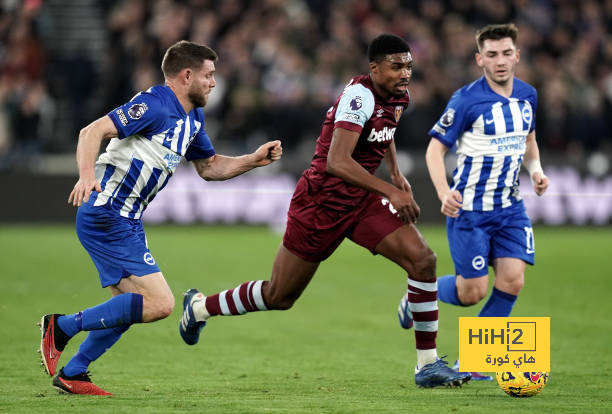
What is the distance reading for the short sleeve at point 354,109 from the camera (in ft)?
20.9

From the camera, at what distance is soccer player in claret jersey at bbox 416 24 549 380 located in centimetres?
720

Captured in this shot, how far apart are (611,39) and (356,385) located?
16.7 meters

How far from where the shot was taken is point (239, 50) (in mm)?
19219

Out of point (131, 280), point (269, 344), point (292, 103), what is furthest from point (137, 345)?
point (292, 103)

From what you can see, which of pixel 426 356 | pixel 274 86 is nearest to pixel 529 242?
pixel 426 356

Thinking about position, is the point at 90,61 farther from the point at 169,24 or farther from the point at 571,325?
the point at 571,325

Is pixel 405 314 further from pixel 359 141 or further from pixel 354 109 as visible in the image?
pixel 354 109

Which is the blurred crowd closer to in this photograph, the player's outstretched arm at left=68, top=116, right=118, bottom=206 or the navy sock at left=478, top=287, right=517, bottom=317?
the navy sock at left=478, top=287, right=517, bottom=317

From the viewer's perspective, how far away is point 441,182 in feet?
23.1

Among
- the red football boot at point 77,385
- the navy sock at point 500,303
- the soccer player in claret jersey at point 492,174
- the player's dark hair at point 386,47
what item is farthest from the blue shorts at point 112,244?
the navy sock at point 500,303

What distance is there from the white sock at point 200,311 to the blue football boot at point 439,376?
1.66 meters

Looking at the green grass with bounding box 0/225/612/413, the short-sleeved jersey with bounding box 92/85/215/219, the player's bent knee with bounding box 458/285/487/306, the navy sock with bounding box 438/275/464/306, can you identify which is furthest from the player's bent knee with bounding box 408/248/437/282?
the short-sleeved jersey with bounding box 92/85/215/219

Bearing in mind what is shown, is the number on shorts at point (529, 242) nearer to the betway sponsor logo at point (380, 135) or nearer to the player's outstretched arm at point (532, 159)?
the player's outstretched arm at point (532, 159)

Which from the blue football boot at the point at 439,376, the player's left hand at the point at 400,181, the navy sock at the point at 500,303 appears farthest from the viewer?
the navy sock at the point at 500,303
